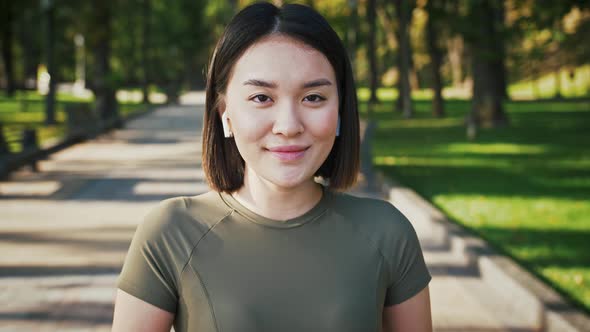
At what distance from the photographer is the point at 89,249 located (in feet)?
29.8

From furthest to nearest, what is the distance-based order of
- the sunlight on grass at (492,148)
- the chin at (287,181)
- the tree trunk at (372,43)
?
1. the tree trunk at (372,43)
2. the sunlight on grass at (492,148)
3. the chin at (287,181)

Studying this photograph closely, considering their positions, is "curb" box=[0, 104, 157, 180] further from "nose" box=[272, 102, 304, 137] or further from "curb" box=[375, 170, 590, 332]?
"nose" box=[272, 102, 304, 137]

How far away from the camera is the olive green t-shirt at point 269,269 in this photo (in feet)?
7.25

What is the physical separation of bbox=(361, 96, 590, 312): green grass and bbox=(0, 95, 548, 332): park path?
2.32ft

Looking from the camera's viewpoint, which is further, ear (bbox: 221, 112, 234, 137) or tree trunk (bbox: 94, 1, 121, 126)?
tree trunk (bbox: 94, 1, 121, 126)

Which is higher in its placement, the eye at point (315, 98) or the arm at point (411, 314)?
the eye at point (315, 98)

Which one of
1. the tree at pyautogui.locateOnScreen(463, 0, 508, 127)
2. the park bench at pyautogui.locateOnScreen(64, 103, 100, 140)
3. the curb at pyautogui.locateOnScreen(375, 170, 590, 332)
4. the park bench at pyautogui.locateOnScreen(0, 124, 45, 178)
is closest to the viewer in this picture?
the curb at pyautogui.locateOnScreen(375, 170, 590, 332)

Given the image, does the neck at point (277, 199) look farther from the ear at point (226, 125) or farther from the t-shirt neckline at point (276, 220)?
the ear at point (226, 125)

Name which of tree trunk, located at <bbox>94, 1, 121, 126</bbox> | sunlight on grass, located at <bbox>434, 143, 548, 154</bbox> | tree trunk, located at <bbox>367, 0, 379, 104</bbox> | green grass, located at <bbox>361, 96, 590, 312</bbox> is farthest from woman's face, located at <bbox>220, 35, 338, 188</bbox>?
tree trunk, located at <bbox>367, 0, 379, 104</bbox>

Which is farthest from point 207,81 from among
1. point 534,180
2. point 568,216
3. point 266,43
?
point 534,180

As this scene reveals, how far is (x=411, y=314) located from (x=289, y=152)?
53cm

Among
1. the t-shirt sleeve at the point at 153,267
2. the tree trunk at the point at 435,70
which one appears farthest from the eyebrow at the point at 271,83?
the tree trunk at the point at 435,70

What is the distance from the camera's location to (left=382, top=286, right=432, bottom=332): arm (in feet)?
7.65

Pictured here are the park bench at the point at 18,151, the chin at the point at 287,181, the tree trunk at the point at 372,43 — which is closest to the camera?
the chin at the point at 287,181
